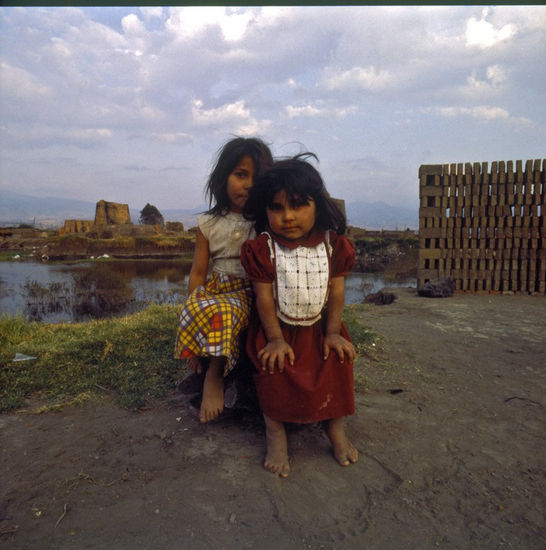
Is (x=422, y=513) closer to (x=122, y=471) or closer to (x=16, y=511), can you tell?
(x=122, y=471)

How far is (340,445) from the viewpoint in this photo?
193 cm

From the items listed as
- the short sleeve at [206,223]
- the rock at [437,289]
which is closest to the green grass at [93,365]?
the short sleeve at [206,223]

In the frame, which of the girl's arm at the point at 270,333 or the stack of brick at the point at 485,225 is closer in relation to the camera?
the girl's arm at the point at 270,333

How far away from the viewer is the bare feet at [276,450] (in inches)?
→ 71.1

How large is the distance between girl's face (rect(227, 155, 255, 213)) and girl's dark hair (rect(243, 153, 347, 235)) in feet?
0.60

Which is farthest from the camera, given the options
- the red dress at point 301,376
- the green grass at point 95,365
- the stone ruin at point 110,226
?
the stone ruin at point 110,226

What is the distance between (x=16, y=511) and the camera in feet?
5.05

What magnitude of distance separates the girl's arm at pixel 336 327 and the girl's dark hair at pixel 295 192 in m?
0.30

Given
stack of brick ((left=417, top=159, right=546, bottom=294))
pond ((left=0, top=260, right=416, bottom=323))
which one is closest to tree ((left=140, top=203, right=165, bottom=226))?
pond ((left=0, top=260, right=416, bottom=323))

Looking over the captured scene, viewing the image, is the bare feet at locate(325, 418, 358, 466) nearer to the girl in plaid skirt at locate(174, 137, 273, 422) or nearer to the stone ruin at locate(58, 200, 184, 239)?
the girl in plaid skirt at locate(174, 137, 273, 422)

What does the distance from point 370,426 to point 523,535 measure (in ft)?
2.88

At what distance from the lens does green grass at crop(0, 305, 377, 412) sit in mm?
2664

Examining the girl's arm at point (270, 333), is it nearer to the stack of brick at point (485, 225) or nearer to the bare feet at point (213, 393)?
the bare feet at point (213, 393)

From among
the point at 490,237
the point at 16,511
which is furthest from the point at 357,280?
the point at 16,511
